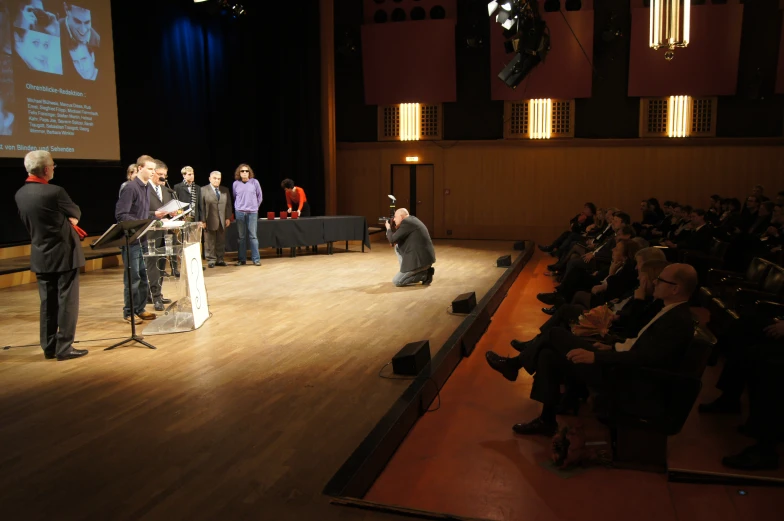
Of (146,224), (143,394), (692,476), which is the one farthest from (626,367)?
(146,224)

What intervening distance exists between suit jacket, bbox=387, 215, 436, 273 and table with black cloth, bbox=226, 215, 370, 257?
309cm

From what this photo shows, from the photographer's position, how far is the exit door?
1505 cm

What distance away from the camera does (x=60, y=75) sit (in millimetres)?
8469

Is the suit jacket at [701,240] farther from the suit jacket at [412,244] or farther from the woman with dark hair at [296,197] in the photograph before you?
the woman with dark hair at [296,197]

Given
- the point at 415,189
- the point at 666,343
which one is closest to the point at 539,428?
the point at 666,343

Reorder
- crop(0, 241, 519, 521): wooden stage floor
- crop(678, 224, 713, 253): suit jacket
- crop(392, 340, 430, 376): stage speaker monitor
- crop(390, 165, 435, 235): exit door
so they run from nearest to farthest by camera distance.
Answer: crop(0, 241, 519, 521): wooden stage floor
crop(392, 340, 430, 376): stage speaker monitor
crop(678, 224, 713, 253): suit jacket
crop(390, 165, 435, 235): exit door

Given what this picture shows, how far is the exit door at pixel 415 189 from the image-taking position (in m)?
15.0

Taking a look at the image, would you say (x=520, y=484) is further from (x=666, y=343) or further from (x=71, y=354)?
(x=71, y=354)

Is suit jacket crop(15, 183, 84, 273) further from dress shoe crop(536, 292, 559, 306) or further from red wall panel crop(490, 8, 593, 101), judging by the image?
red wall panel crop(490, 8, 593, 101)

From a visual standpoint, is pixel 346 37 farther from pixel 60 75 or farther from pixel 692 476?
pixel 692 476

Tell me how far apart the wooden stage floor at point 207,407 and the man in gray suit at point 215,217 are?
2319 millimetres

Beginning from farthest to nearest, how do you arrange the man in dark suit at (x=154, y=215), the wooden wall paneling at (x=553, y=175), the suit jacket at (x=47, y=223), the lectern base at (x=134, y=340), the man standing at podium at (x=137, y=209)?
the wooden wall paneling at (x=553, y=175), the man in dark suit at (x=154, y=215), the man standing at podium at (x=137, y=209), the lectern base at (x=134, y=340), the suit jacket at (x=47, y=223)

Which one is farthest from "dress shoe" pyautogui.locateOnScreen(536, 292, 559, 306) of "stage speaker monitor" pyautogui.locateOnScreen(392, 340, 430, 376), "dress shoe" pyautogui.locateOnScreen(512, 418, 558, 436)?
"dress shoe" pyautogui.locateOnScreen(512, 418, 558, 436)

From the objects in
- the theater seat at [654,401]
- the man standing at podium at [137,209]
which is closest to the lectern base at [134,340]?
the man standing at podium at [137,209]
